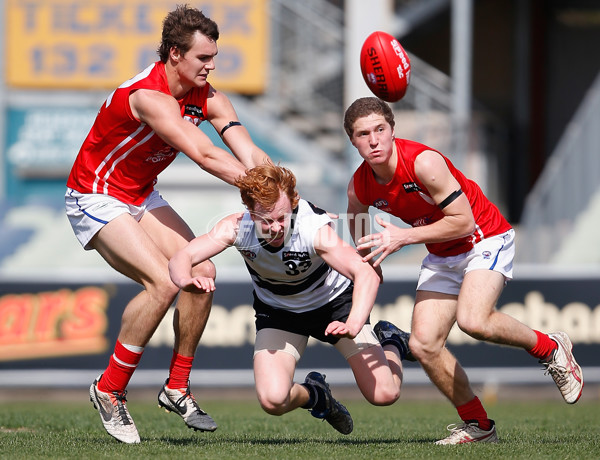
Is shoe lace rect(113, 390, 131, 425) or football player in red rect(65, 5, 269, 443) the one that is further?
shoe lace rect(113, 390, 131, 425)

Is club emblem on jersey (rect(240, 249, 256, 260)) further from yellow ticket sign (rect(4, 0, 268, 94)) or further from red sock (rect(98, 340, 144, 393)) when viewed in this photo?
yellow ticket sign (rect(4, 0, 268, 94))

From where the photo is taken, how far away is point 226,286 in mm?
11211

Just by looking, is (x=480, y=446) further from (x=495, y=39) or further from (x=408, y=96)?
(x=495, y=39)

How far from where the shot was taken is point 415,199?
6.08 metres

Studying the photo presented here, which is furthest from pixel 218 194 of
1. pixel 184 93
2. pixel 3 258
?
pixel 184 93

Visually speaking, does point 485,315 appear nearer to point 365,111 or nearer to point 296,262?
point 296,262

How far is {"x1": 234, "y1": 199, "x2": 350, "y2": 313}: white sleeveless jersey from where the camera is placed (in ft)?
19.0

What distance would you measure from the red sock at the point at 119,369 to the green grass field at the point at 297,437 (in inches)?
13.6

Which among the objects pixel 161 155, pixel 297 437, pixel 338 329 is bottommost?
pixel 297 437

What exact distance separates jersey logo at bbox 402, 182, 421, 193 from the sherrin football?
718mm

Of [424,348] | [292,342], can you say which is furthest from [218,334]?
[424,348]

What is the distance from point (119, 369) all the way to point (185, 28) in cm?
210

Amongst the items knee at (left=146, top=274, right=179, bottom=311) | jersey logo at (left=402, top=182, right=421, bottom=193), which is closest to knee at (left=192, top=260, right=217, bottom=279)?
knee at (left=146, top=274, right=179, bottom=311)

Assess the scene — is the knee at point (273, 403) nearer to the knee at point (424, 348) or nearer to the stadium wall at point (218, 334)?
the knee at point (424, 348)
